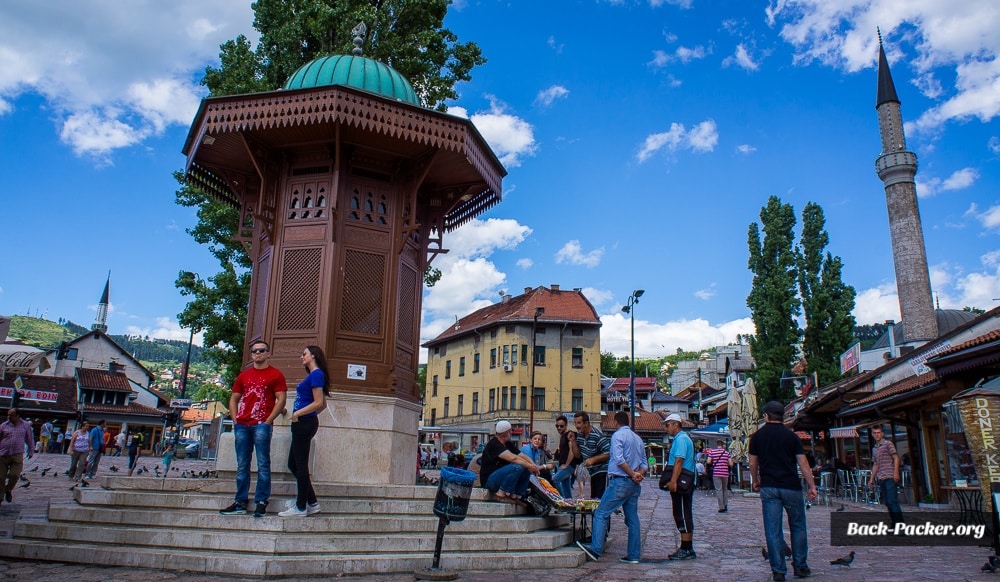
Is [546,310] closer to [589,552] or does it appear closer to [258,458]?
[589,552]

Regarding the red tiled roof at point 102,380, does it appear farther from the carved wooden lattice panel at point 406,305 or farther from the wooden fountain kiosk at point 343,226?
the carved wooden lattice panel at point 406,305

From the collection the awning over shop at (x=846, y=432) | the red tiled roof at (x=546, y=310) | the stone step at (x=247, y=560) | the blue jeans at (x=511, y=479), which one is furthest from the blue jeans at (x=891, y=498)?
the red tiled roof at (x=546, y=310)

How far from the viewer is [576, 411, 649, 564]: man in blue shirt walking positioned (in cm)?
702

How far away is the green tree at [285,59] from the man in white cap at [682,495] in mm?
11498

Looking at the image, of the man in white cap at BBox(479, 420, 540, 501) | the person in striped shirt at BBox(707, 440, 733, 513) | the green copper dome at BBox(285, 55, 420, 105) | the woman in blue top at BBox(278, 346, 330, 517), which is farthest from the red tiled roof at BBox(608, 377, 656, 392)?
the woman in blue top at BBox(278, 346, 330, 517)

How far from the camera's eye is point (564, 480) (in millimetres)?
10016

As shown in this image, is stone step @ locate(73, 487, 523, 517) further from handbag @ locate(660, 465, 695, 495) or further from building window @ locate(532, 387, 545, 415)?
building window @ locate(532, 387, 545, 415)

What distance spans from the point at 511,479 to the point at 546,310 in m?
42.1

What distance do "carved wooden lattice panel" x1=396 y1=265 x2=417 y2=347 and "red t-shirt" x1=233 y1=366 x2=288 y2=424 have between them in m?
3.02

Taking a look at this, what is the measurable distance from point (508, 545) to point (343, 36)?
13001 mm

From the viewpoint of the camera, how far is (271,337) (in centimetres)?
908

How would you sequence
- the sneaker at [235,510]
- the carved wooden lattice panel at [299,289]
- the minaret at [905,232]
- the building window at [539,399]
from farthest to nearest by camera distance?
the building window at [539,399] → the minaret at [905,232] → the carved wooden lattice panel at [299,289] → the sneaker at [235,510]

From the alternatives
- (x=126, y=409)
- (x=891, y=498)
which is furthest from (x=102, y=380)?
(x=891, y=498)

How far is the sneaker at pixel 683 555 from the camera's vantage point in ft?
24.1
